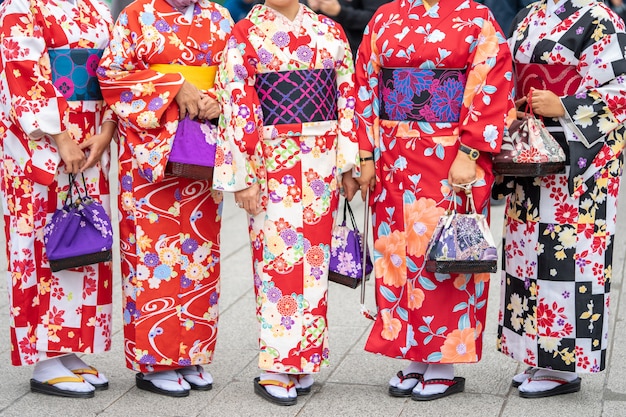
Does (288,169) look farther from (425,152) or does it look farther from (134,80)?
(134,80)

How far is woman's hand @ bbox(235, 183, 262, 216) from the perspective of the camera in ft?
12.4

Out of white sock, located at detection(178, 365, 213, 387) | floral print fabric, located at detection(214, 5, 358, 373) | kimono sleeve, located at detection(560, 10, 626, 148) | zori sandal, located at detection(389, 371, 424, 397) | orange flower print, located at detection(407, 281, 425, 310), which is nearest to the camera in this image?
kimono sleeve, located at detection(560, 10, 626, 148)

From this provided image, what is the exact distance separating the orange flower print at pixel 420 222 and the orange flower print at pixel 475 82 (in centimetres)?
41

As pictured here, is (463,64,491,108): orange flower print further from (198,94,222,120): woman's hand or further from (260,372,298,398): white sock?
(260,372,298,398): white sock

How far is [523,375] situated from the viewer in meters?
4.07

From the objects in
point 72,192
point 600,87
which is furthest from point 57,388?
point 600,87

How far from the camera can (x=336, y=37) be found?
12.6 ft

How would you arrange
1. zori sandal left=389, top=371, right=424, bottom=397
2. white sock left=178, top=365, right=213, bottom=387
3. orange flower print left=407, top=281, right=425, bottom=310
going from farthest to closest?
white sock left=178, top=365, right=213, bottom=387, zori sandal left=389, top=371, right=424, bottom=397, orange flower print left=407, top=281, right=425, bottom=310

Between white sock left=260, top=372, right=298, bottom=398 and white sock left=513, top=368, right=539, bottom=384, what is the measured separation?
0.92 m

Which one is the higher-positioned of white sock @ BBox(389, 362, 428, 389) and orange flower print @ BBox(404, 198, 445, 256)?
orange flower print @ BBox(404, 198, 445, 256)

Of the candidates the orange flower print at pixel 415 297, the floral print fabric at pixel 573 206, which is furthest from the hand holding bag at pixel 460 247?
the floral print fabric at pixel 573 206

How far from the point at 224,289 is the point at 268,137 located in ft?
6.54

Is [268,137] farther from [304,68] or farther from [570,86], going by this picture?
[570,86]

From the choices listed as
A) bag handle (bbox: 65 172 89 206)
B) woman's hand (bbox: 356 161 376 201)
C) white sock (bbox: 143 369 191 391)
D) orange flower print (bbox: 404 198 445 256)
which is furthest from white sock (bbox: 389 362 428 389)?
bag handle (bbox: 65 172 89 206)
